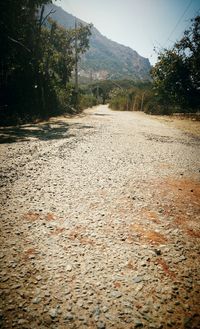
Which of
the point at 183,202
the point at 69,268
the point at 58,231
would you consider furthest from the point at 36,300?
the point at 183,202

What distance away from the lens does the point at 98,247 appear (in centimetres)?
283

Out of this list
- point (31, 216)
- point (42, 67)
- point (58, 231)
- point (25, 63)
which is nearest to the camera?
point (58, 231)

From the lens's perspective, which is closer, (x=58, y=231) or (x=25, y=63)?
(x=58, y=231)

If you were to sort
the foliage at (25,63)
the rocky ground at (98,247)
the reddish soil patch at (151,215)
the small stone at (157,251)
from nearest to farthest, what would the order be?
the rocky ground at (98,247), the small stone at (157,251), the reddish soil patch at (151,215), the foliage at (25,63)

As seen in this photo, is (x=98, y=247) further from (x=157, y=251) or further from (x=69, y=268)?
(x=157, y=251)

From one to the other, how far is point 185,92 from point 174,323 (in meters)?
22.5

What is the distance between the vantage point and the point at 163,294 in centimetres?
223

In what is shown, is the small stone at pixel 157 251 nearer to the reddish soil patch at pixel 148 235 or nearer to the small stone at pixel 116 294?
the reddish soil patch at pixel 148 235

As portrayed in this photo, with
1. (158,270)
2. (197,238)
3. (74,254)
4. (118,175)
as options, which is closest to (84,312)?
(74,254)

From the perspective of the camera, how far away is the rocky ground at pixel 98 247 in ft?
6.66

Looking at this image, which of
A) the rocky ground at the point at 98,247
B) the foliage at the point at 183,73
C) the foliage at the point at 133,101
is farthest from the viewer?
the foliage at the point at 133,101

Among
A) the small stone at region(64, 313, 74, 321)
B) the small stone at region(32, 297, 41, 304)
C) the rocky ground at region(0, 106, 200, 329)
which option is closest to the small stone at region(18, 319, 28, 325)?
the rocky ground at region(0, 106, 200, 329)

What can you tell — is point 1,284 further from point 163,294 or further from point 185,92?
point 185,92

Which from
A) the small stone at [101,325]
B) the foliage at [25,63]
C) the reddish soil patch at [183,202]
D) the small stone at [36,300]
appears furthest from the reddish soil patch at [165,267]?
the foliage at [25,63]
